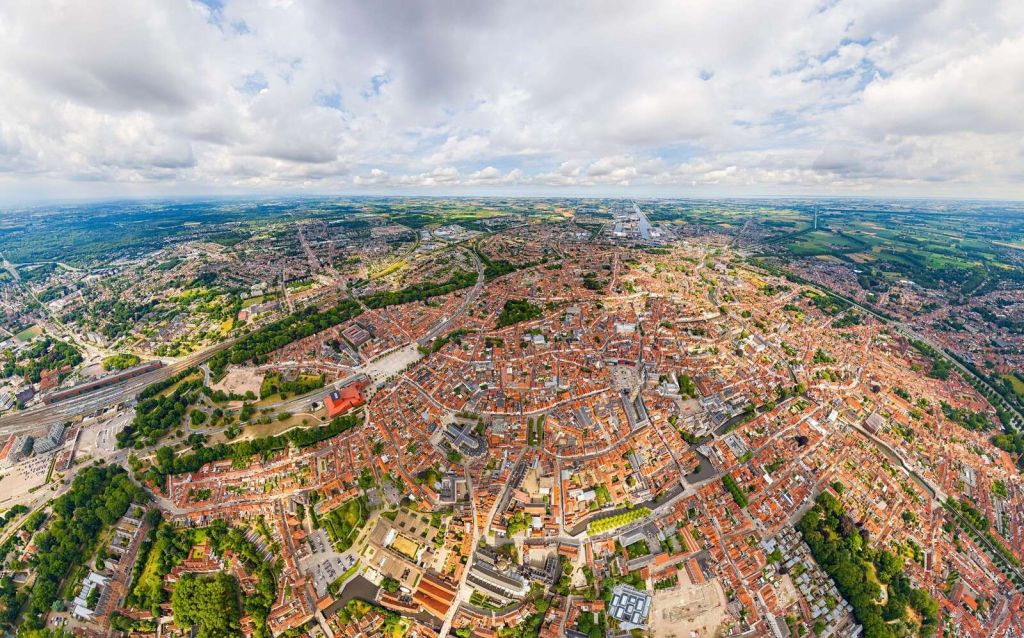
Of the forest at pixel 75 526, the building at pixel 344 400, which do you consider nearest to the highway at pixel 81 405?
the forest at pixel 75 526

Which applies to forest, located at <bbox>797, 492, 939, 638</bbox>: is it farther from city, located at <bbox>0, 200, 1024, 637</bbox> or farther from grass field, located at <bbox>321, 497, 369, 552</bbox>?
grass field, located at <bbox>321, 497, 369, 552</bbox>

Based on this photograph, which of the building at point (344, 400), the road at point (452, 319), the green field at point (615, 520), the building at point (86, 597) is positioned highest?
the road at point (452, 319)

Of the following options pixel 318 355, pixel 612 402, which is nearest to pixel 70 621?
pixel 318 355

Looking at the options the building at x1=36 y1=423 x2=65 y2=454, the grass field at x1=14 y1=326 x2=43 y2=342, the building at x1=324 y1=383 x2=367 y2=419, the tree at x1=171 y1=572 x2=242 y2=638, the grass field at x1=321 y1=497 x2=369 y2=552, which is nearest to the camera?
the tree at x1=171 y1=572 x2=242 y2=638

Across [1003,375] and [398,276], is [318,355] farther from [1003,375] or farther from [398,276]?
[1003,375]

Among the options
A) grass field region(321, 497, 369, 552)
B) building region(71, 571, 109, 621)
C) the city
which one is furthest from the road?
building region(71, 571, 109, 621)

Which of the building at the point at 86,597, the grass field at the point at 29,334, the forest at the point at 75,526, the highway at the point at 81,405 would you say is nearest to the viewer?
the building at the point at 86,597

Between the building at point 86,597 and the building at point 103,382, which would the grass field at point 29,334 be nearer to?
the building at point 103,382

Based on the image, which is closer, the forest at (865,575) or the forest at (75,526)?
the forest at (865,575)

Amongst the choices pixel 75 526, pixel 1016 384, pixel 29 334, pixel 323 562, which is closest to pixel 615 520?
pixel 323 562
